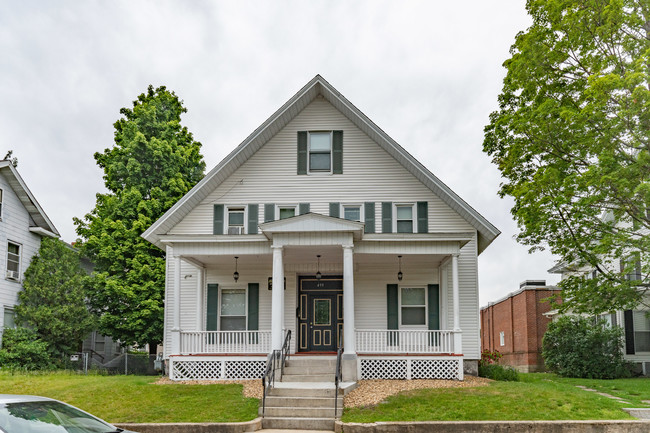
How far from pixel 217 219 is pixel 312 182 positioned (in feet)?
10.7

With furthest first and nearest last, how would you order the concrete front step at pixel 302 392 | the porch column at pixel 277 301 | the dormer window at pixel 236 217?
the dormer window at pixel 236 217
the porch column at pixel 277 301
the concrete front step at pixel 302 392

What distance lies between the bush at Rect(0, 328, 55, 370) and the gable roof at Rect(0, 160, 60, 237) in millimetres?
4803

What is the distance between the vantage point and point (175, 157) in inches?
1091

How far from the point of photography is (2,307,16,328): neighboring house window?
24.2 metres

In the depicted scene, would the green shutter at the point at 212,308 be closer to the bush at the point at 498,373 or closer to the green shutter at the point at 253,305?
the green shutter at the point at 253,305

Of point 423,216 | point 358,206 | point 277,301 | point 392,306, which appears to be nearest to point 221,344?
point 277,301

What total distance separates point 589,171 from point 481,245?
18.9ft

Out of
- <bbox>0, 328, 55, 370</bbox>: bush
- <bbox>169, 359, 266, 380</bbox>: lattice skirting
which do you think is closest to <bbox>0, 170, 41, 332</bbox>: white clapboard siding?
<bbox>0, 328, 55, 370</bbox>: bush

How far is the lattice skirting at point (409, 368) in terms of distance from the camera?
698 inches

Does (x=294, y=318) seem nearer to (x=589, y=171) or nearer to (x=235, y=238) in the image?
(x=235, y=238)

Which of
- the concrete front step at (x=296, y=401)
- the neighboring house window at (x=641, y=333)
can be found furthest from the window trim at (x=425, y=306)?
the neighboring house window at (x=641, y=333)

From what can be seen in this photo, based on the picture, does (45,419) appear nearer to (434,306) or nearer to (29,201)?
(434,306)

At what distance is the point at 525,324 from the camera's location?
107 feet

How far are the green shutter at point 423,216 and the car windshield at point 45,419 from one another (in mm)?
14046
